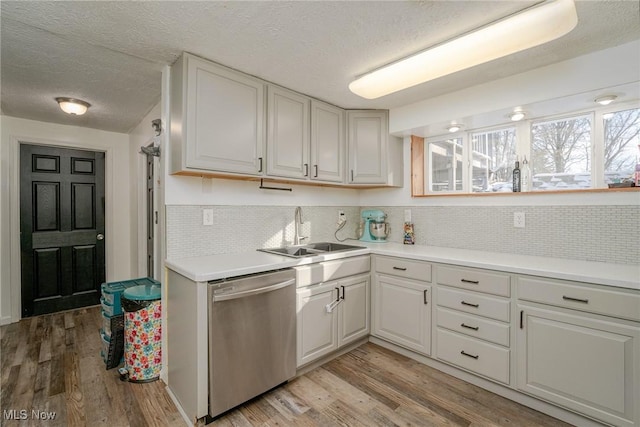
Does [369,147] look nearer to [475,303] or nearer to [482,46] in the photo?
[482,46]

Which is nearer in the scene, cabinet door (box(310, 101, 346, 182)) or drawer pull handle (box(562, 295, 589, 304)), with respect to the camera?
drawer pull handle (box(562, 295, 589, 304))

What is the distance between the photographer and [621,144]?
80.5 inches

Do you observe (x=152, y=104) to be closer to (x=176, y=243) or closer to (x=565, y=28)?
(x=176, y=243)

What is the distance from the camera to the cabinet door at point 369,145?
9.65 ft

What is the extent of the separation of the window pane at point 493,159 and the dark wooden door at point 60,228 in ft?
14.7

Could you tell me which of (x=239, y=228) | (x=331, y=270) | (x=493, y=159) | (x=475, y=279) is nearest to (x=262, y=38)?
(x=239, y=228)

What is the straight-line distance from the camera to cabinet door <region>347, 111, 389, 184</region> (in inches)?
116

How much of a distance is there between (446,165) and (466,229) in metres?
0.73

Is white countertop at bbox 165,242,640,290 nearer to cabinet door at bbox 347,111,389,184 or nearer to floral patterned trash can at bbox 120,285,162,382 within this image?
floral patterned trash can at bbox 120,285,162,382

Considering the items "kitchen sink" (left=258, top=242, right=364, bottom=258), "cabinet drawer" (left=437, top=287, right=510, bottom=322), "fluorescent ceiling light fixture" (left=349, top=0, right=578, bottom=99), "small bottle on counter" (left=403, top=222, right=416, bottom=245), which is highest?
"fluorescent ceiling light fixture" (left=349, top=0, right=578, bottom=99)

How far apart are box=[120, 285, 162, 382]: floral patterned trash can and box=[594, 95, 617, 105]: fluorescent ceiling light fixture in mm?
3448

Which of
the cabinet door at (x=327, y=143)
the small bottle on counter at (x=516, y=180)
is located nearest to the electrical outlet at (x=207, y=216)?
the cabinet door at (x=327, y=143)

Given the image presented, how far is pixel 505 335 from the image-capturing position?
1.91m

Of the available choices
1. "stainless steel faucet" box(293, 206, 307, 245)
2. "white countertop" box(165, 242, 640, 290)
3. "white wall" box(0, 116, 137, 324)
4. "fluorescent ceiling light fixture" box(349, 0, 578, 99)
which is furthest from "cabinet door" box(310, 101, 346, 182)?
"white wall" box(0, 116, 137, 324)
